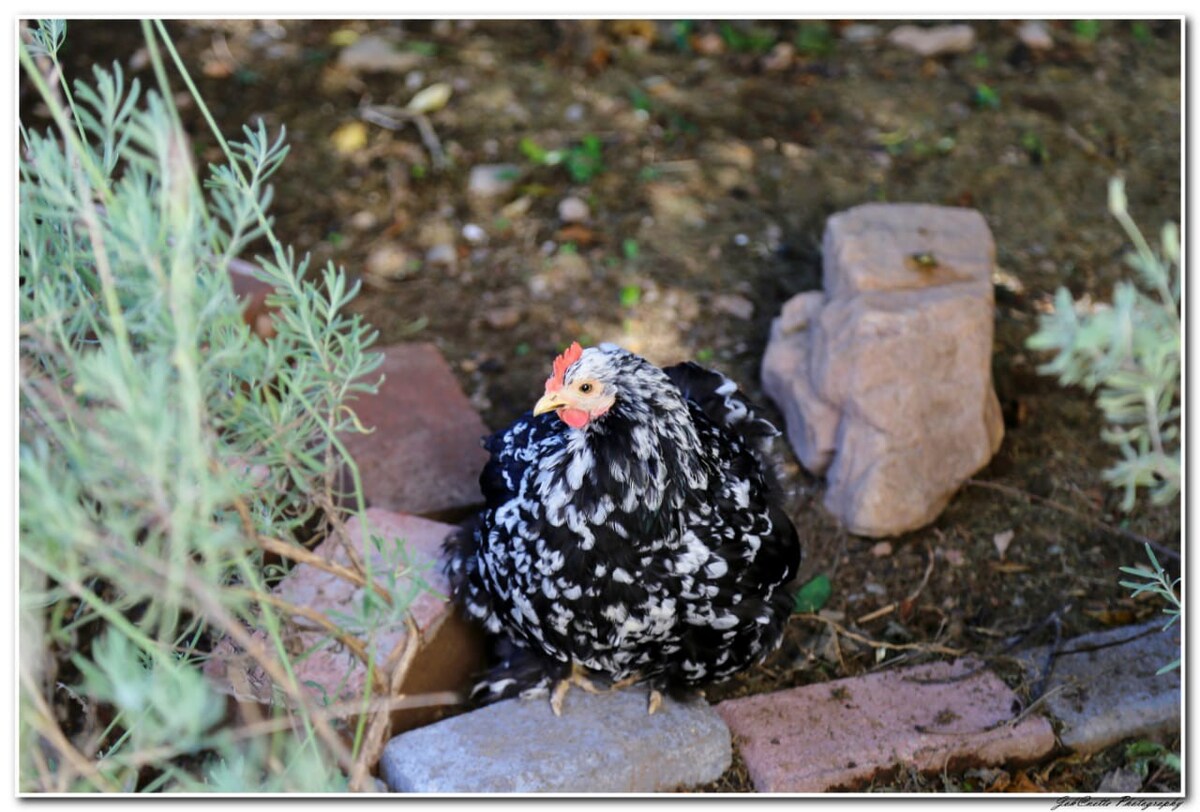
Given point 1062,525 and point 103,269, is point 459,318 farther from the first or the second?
point 103,269

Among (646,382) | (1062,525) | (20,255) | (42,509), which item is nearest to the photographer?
(42,509)

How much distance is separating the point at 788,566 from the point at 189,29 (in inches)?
153

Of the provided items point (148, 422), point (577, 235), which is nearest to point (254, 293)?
point (577, 235)

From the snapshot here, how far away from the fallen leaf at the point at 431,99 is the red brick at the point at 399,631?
227 centimetres

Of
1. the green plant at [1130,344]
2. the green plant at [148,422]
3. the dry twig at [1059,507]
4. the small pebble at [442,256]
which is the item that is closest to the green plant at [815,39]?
the small pebble at [442,256]

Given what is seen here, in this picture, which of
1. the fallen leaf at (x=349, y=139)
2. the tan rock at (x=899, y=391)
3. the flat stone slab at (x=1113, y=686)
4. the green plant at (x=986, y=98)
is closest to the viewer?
the flat stone slab at (x=1113, y=686)

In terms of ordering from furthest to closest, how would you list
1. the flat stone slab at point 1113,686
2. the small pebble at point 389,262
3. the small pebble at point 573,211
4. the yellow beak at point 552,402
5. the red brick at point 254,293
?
the small pebble at point 573,211
the small pebble at point 389,262
the red brick at point 254,293
the flat stone slab at point 1113,686
the yellow beak at point 552,402

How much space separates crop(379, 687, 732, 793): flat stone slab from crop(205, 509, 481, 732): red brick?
162mm

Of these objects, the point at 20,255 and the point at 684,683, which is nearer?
the point at 20,255

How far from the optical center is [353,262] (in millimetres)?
4156

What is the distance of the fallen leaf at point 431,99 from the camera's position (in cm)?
473

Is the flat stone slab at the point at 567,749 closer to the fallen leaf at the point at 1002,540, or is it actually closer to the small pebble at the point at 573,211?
the fallen leaf at the point at 1002,540

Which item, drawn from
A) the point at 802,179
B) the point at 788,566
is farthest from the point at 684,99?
the point at 788,566

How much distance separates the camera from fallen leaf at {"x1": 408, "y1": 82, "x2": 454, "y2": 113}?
15.5 feet
